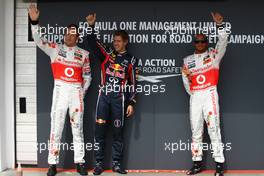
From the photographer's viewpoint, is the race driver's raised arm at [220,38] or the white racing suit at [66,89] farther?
the white racing suit at [66,89]

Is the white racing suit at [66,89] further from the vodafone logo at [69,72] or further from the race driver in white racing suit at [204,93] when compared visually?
the race driver in white racing suit at [204,93]

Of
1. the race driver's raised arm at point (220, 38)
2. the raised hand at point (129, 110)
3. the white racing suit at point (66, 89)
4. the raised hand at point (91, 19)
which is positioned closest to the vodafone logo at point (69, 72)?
the white racing suit at point (66, 89)

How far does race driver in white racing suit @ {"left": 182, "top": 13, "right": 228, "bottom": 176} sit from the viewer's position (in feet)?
18.1

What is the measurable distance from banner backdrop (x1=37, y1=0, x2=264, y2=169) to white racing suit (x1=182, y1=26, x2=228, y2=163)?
30cm

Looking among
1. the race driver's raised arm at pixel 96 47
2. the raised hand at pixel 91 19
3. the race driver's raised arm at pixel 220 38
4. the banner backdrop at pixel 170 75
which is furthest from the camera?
the banner backdrop at pixel 170 75

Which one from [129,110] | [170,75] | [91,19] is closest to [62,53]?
[91,19]

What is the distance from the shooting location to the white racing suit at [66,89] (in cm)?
551

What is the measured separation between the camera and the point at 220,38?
5285mm

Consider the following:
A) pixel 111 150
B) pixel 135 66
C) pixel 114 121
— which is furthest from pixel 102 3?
pixel 111 150

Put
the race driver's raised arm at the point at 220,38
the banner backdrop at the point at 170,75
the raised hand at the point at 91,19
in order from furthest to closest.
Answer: the banner backdrop at the point at 170,75
the raised hand at the point at 91,19
the race driver's raised arm at the point at 220,38

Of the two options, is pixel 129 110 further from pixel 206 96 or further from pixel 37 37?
pixel 37 37

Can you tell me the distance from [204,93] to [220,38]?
739mm

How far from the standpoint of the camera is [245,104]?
5.89 m

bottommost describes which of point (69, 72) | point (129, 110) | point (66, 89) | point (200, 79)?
point (129, 110)
